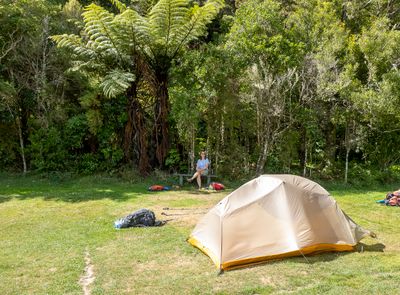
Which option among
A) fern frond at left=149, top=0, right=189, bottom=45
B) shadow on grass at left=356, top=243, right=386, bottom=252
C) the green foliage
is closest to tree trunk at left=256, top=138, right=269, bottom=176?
fern frond at left=149, top=0, right=189, bottom=45

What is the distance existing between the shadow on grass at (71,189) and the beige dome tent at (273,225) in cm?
477

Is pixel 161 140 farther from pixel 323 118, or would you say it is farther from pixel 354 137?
pixel 354 137

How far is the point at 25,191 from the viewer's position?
1175cm

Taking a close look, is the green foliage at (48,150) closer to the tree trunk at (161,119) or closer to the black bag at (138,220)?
the tree trunk at (161,119)

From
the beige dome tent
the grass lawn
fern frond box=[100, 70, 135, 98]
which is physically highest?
fern frond box=[100, 70, 135, 98]

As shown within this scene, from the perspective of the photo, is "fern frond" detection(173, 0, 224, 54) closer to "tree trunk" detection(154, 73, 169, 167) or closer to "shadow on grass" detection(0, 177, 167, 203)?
"tree trunk" detection(154, 73, 169, 167)

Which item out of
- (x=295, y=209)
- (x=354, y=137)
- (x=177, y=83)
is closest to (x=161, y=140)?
(x=177, y=83)

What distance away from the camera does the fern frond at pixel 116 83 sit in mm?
11887

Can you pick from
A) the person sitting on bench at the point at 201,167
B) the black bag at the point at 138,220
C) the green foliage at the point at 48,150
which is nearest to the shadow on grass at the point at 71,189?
the green foliage at the point at 48,150

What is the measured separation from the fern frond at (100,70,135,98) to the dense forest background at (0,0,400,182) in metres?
0.05

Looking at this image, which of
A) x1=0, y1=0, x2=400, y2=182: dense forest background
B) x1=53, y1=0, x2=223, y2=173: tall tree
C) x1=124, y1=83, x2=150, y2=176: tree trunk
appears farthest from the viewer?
x1=124, y1=83, x2=150, y2=176: tree trunk

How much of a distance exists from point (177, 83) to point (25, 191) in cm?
592

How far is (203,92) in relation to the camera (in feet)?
42.1

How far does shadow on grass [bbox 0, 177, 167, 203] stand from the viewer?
426 inches
